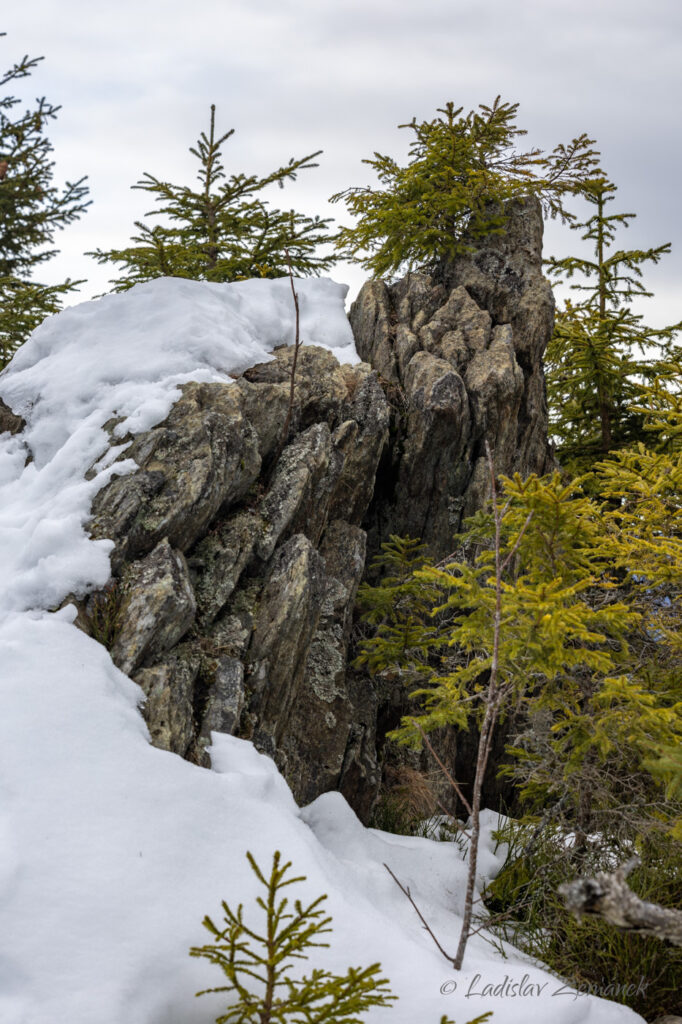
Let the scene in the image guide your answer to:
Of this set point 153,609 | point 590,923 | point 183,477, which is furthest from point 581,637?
point 183,477

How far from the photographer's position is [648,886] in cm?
560

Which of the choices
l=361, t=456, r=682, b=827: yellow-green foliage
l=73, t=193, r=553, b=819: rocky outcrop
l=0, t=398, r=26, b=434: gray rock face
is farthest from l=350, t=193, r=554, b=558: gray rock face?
l=0, t=398, r=26, b=434: gray rock face

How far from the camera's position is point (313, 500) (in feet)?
25.2

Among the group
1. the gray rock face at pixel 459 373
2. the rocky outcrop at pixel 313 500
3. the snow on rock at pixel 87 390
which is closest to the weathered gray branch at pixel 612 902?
the rocky outcrop at pixel 313 500

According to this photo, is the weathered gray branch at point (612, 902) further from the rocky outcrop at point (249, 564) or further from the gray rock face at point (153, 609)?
the gray rock face at point (153, 609)

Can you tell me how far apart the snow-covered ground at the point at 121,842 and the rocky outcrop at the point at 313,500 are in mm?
369

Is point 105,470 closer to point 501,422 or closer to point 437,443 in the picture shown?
point 437,443

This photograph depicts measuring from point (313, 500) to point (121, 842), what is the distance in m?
4.27

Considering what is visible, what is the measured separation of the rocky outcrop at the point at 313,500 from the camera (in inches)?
231

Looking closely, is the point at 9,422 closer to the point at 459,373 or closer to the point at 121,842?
the point at 121,842

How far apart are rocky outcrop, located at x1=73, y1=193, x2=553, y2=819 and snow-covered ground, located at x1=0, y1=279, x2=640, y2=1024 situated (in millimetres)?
369

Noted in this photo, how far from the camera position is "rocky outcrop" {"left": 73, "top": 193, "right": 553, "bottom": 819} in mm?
5879

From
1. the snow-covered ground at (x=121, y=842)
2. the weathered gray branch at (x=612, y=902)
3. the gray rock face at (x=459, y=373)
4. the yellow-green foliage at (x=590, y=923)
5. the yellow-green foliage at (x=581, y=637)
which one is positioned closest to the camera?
the weathered gray branch at (x=612, y=902)

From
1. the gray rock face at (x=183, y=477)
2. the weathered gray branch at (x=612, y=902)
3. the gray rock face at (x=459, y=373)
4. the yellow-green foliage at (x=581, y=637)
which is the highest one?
the gray rock face at (x=459, y=373)
